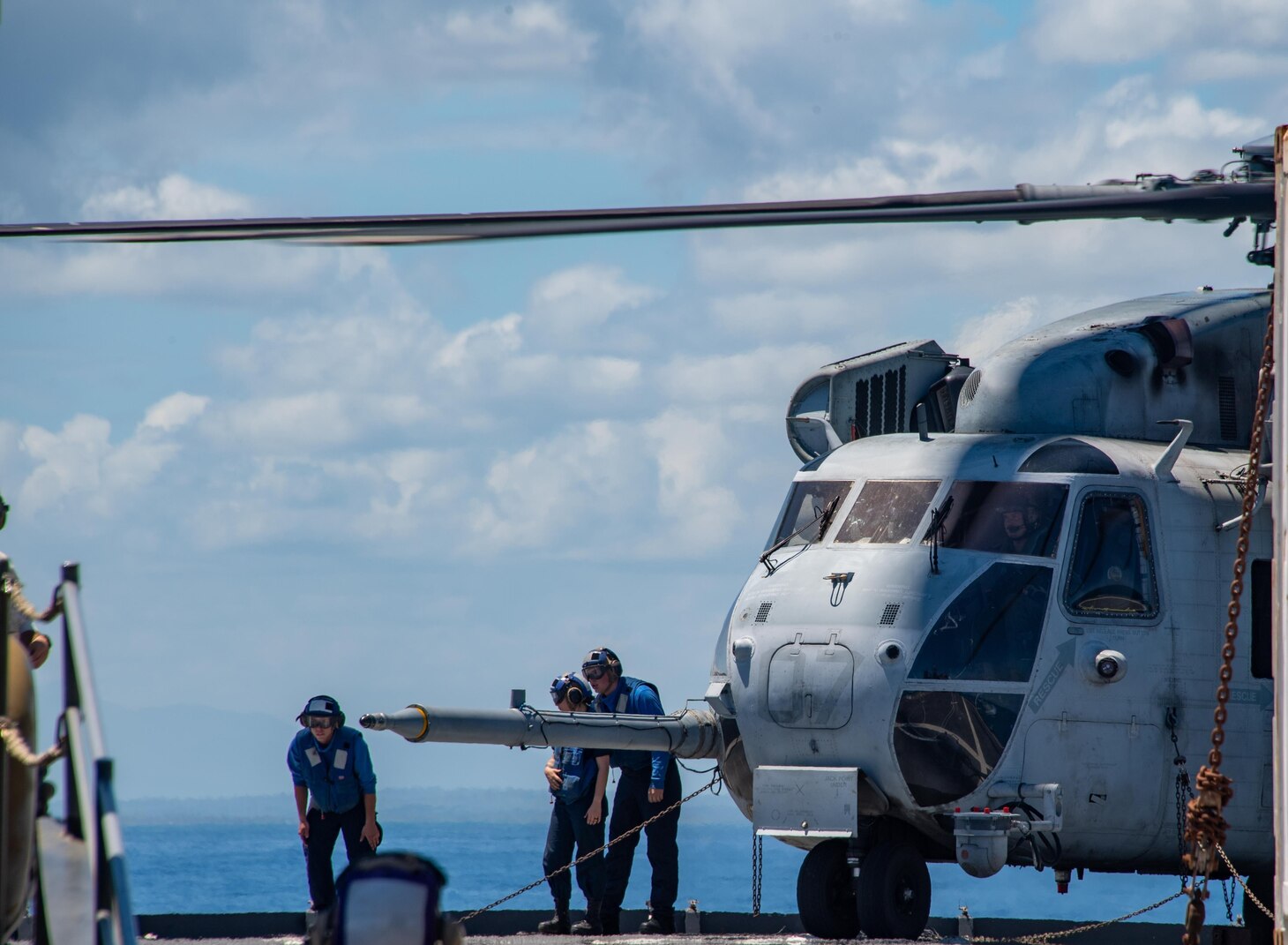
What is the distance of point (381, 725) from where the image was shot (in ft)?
42.3

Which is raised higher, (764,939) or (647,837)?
(647,837)

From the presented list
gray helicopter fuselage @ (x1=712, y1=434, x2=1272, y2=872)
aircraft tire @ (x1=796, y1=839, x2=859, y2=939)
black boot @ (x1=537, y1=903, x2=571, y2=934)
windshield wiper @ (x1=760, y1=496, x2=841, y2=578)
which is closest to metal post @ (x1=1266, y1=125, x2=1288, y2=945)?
gray helicopter fuselage @ (x1=712, y1=434, x2=1272, y2=872)

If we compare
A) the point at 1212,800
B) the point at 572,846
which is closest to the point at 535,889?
the point at 572,846

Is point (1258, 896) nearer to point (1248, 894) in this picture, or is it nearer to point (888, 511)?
point (1248, 894)

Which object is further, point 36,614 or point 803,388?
point 803,388

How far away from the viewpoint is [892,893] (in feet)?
41.2

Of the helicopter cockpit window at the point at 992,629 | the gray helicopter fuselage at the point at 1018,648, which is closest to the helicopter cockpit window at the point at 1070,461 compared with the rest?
the gray helicopter fuselage at the point at 1018,648

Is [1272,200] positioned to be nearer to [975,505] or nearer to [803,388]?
[975,505]

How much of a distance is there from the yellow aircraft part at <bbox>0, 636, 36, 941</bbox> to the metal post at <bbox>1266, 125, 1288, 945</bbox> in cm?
519

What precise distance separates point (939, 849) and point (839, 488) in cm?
250

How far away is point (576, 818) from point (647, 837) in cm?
56

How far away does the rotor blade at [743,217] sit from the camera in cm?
858

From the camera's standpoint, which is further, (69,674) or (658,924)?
(658,924)

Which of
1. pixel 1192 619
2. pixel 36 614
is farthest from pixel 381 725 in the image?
pixel 36 614
